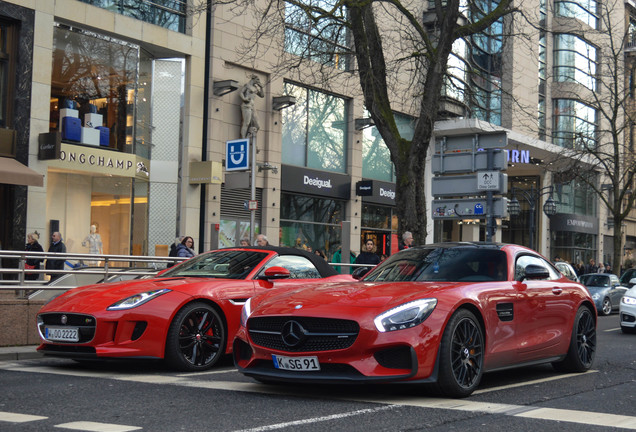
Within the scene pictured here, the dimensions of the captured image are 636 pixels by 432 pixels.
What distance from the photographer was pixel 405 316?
21.4 feet

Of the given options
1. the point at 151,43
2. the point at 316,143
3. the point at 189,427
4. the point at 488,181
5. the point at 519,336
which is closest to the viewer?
the point at 189,427

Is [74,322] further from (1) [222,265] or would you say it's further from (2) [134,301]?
(1) [222,265]

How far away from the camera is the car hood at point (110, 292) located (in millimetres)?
8508

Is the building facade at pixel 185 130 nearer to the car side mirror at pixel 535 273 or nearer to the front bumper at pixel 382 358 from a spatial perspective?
the car side mirror at pixel 535 273

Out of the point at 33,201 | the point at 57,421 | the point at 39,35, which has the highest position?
the point at 39,35

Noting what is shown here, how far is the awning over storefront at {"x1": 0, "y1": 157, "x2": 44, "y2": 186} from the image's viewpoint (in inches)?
742

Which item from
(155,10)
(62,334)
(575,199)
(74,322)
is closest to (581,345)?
(74,322)

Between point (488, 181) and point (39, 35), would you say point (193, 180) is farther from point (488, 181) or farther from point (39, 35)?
point (488, 181)

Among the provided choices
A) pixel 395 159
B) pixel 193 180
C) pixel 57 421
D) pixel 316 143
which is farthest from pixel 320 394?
pixel 316 143

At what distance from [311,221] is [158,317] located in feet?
68.9

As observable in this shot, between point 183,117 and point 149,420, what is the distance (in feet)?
64.6

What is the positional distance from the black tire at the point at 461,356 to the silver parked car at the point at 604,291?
62.8 ft

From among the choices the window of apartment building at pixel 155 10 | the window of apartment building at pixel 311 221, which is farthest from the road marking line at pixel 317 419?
the window of apartment building at pixel 311 221

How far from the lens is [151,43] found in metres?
23.4
